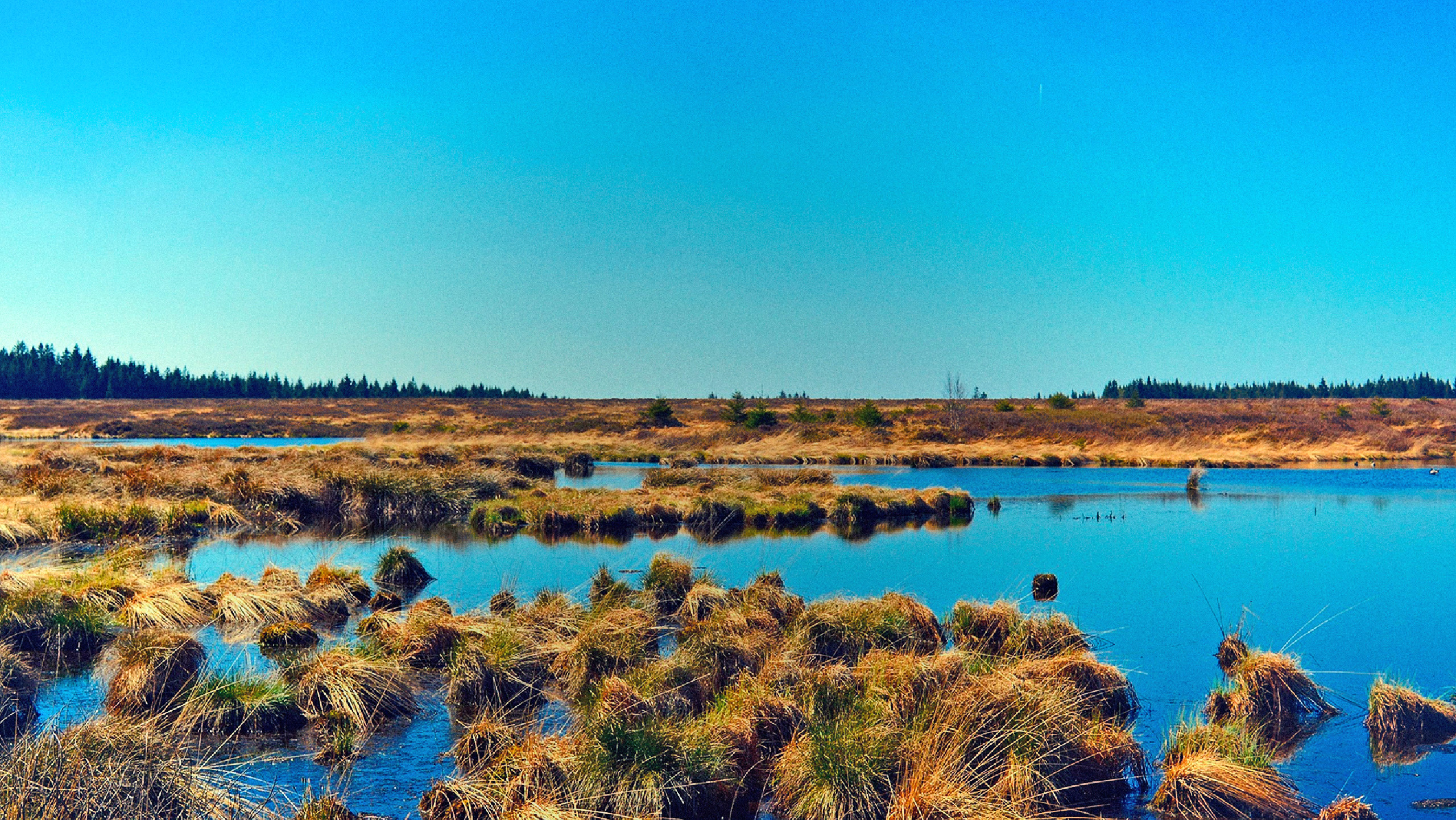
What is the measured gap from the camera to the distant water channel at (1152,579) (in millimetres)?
10039

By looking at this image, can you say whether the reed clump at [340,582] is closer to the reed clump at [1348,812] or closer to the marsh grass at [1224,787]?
the marsh grass at [1224,787]

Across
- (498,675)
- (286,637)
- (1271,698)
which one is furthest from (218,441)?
(1271,698)

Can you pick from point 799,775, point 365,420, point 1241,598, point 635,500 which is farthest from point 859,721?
point 365,420

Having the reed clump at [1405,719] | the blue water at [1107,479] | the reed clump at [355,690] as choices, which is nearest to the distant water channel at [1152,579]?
the reed clump at [1405,719]

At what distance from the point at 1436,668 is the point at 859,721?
9077 mm

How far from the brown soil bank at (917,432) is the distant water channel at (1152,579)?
23.7 metres

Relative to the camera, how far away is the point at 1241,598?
18172 millimetres

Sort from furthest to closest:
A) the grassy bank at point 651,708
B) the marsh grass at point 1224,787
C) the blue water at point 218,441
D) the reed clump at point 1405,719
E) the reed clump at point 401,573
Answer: the blue water at point 218,441
the reed clump at point 401,573
the reed clump at point 1405,719
the marsh grass at point 1224,787
the grassy bank at point 651,708

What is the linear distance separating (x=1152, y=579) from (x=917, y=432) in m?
49.1

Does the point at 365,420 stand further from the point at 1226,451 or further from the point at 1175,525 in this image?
the point at 1175,525

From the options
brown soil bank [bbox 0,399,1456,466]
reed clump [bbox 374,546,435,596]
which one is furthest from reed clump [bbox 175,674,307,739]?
brown soil bank [bbox 0,399,1456,466]

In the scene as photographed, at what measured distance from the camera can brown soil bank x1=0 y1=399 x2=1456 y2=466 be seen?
59.8 m

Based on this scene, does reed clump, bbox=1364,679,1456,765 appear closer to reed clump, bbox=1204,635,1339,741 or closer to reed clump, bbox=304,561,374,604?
reed clump, bbox=1204,635,1339,741

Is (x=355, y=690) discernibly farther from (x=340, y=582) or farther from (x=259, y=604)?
(x=340, y=582)
